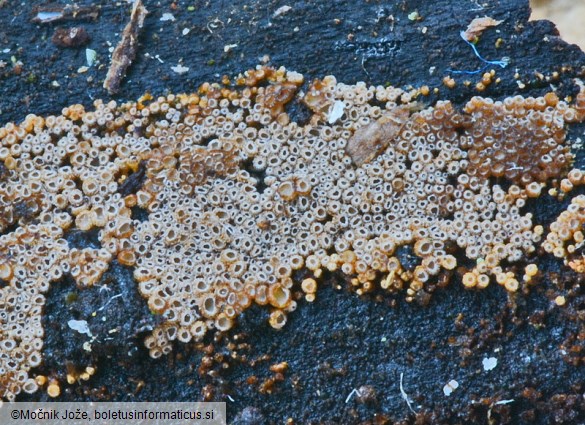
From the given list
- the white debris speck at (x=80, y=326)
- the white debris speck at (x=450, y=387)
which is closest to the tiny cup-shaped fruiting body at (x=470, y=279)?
the white debris speck at (x=450, y=387)

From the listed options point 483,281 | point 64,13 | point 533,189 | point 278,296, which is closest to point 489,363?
point 483,281

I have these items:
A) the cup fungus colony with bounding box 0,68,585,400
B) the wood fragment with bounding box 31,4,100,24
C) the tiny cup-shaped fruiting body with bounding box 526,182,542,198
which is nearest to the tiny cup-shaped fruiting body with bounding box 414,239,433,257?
the cup fungus colony with bounding box 0,68,585,400

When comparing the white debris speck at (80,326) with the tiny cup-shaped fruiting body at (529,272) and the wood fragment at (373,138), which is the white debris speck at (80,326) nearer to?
the wood fragment at (373,138)

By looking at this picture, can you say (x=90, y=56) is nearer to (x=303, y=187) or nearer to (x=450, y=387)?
(x=303, y=187)

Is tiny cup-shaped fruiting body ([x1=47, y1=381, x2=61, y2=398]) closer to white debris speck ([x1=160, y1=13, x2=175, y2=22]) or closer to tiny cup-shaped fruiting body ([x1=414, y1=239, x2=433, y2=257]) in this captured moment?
tiny cup-shaped fruiting body ([x1=414, y1=239, x2=433, y2=257])

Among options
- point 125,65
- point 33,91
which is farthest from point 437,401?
point 33,91
